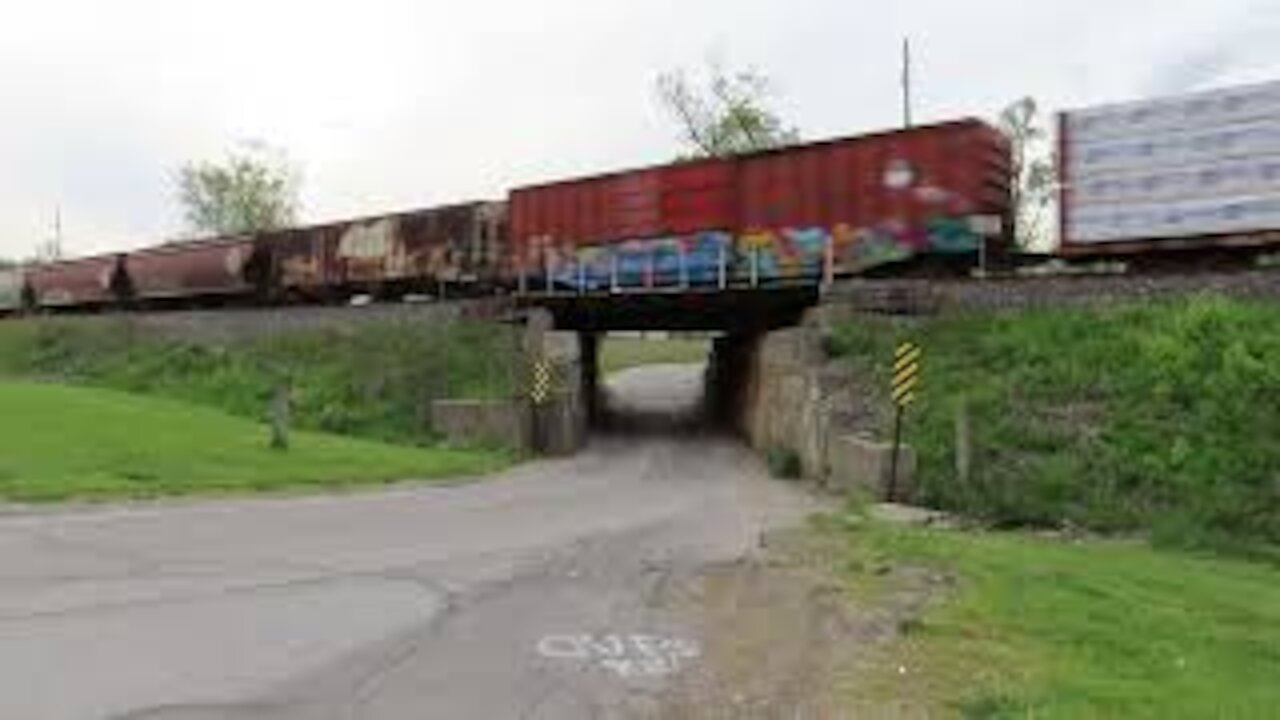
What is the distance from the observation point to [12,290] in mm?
73812

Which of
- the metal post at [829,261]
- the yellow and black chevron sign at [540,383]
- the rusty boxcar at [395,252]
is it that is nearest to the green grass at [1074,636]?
the metal post at [829,261]

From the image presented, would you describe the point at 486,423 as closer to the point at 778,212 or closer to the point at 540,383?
the point at 540,383

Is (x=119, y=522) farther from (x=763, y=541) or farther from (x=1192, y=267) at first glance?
(x=1192, y=267)

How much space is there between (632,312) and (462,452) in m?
10.2

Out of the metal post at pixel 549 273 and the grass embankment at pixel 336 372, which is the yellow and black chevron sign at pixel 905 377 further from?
the metal post at pixel 549 273

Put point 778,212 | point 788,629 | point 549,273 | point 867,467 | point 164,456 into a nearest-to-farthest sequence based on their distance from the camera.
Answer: point 788,629
point 164,456
point 867,467
point 778,212
point 549,273

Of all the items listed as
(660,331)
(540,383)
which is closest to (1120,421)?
(540,383)

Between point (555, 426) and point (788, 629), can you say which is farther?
point (555, 426)

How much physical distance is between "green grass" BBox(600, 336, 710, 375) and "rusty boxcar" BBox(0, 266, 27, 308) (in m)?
23.0

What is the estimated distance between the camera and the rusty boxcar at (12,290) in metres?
73.3

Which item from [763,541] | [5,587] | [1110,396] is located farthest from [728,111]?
[5,587]

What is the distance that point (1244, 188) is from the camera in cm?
3147

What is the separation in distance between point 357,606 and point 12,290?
62.1 m

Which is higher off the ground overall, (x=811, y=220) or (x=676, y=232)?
(x=811, y=220)
